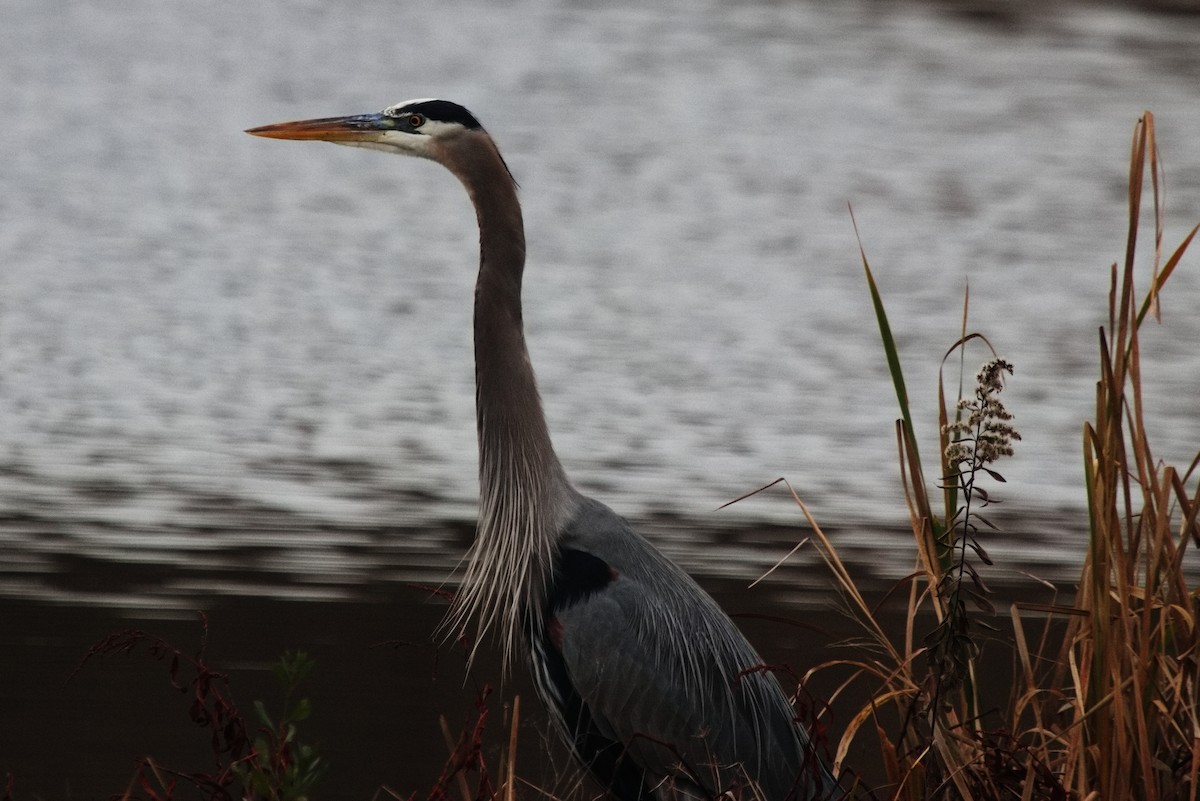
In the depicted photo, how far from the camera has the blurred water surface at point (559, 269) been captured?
271 inches

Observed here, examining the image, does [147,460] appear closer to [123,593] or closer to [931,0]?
[123,593]

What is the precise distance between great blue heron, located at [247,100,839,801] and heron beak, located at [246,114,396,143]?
0.06m

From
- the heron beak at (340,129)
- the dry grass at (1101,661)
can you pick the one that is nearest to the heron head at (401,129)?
the heron beak at (340,129)

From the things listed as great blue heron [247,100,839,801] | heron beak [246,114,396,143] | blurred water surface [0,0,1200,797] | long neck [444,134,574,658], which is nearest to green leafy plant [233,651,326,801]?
great blue heron [247,100,839,801]

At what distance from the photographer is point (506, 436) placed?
4.44m

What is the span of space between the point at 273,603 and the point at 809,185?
577cm

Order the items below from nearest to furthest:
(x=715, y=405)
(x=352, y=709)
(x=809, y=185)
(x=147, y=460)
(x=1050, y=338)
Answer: (x=352, y=709) < (x=147, y=460) < (x=715, y=405) < (x=1050, y=338) < (x=809, y=185)

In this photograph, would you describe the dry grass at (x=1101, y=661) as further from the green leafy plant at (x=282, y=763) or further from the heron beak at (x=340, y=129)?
the heron beak at (x=340, y=129)

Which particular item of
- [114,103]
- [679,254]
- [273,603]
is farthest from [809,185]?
[273,603]

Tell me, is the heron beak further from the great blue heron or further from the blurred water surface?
the blurred water surface

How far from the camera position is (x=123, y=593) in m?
5.82

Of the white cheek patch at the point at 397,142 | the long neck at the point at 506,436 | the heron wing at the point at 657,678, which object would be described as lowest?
the heron wing at the point at 657,678

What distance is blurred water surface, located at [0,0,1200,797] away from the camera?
22.6ft

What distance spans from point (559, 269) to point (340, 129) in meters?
4.81
